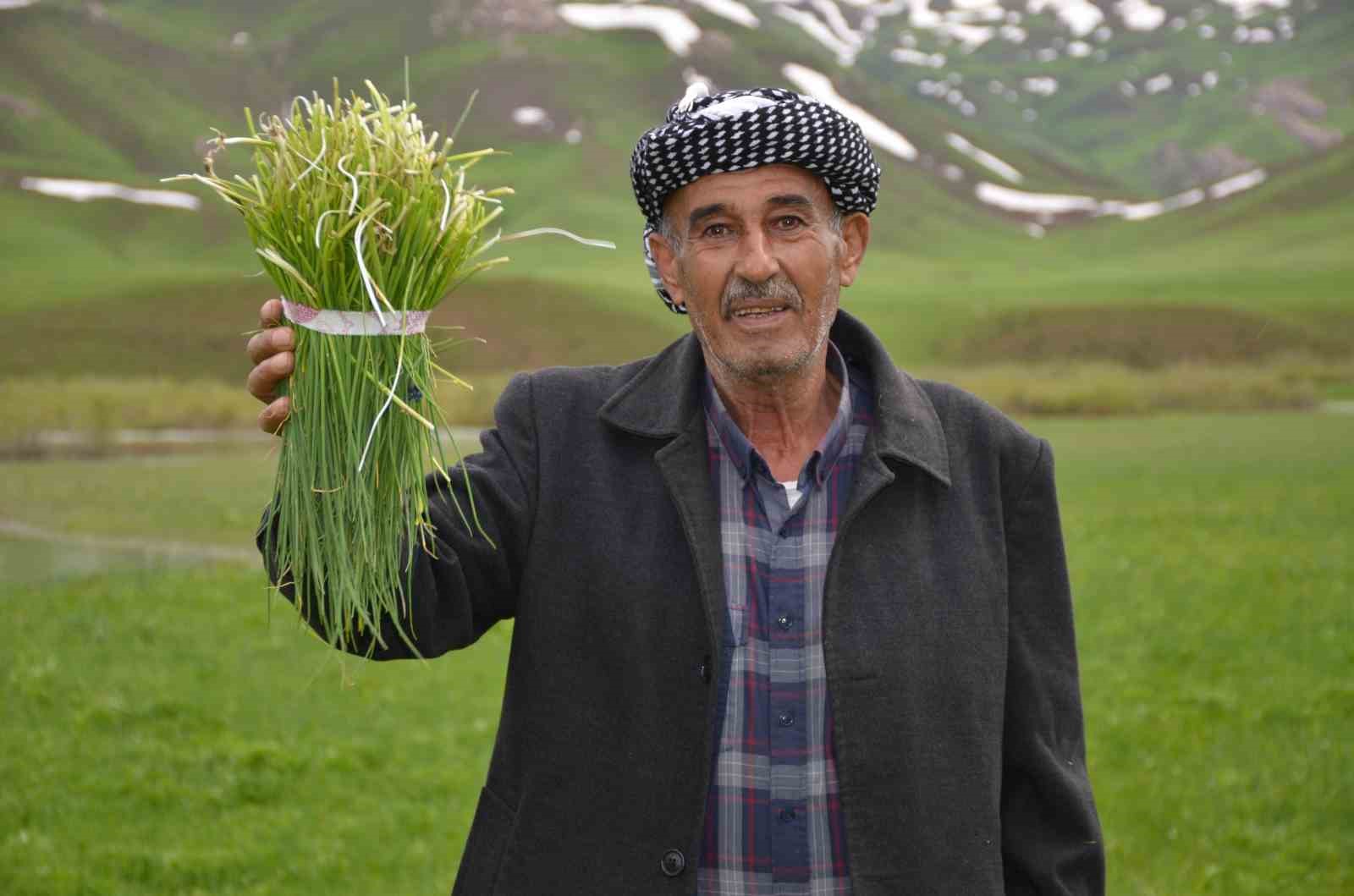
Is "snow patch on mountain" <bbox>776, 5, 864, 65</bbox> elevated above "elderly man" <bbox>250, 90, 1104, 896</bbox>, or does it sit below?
above

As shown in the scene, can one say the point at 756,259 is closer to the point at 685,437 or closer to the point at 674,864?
the point at 685,437

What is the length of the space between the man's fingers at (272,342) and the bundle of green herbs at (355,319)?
0.05ft

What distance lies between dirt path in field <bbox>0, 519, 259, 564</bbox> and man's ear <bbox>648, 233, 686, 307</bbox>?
31.6 feet

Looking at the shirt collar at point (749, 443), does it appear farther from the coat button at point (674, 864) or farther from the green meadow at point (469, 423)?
the green meadow at point (469, 423)

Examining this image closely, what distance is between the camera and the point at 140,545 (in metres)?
12.4

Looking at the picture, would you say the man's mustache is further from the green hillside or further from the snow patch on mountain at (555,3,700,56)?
the snow patch on mountain at (555,3,700,56)

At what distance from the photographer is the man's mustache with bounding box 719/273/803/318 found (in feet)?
6.99

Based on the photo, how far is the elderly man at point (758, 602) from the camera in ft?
6.77

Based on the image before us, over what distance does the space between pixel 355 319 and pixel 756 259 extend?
637 millimetres

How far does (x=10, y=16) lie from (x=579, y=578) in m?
73.8

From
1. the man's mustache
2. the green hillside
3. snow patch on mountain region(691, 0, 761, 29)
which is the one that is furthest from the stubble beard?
snow patch on mountain region(691, 0, 761, 29)

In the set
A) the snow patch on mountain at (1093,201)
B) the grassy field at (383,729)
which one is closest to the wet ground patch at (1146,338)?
the grassy field at (383,729)

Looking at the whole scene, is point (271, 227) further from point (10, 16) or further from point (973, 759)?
point (10, 16)

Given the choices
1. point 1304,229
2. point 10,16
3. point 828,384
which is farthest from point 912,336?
point 10,16
